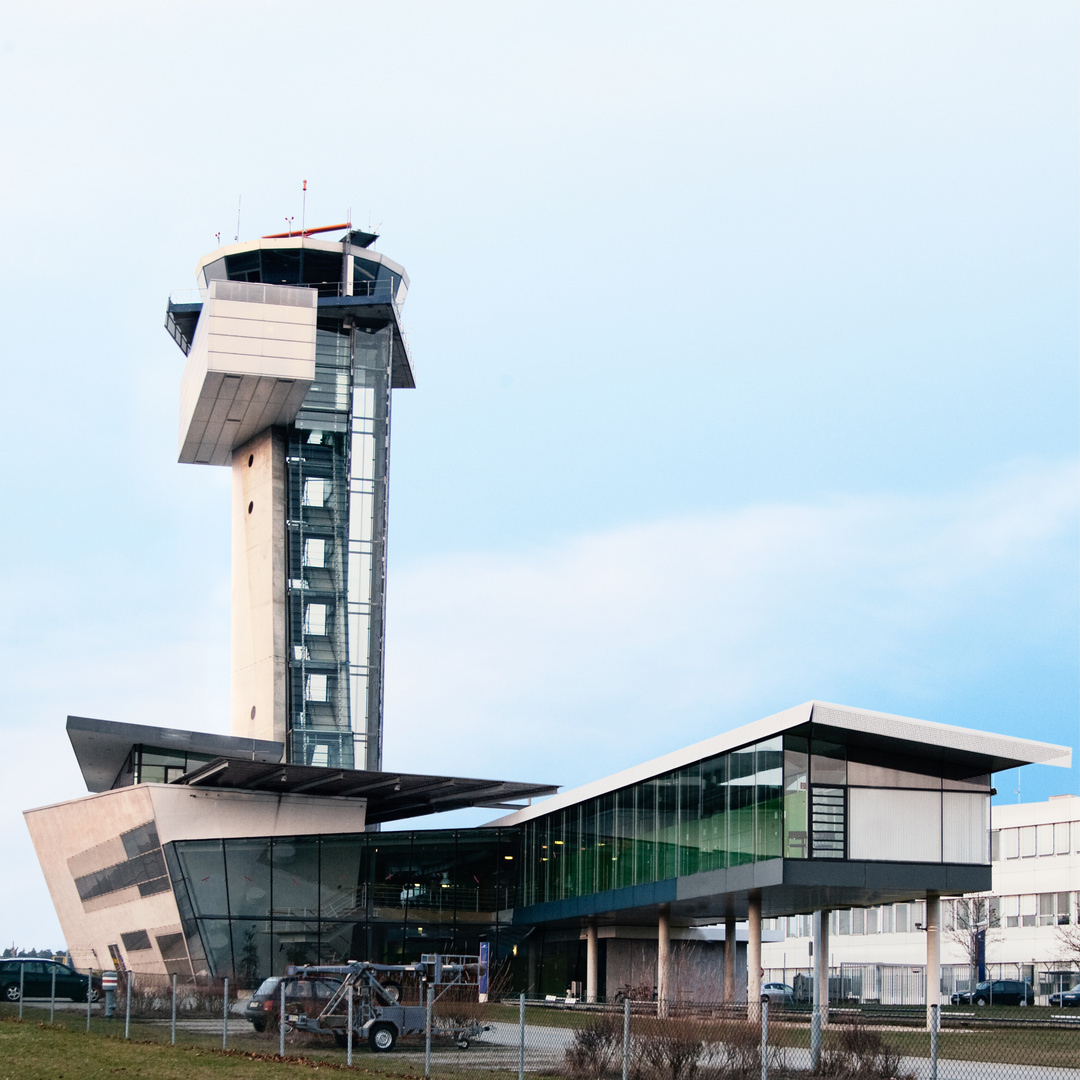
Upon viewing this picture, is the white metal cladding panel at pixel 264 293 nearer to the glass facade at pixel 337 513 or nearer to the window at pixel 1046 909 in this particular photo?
the glass facade at pixel 337 513

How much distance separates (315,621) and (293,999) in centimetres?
4725

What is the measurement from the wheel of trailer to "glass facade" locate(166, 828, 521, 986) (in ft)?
74.3

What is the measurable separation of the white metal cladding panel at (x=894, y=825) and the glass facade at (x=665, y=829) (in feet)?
6.12

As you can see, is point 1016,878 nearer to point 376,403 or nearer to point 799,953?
point 799,953

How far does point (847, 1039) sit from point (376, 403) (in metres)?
61.9

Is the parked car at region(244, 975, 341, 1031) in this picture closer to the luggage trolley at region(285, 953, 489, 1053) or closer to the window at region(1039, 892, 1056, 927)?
the luggage trolley at region(285, 953, 489, 1053)

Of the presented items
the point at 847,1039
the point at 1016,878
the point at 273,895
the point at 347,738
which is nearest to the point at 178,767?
the point at 273,895

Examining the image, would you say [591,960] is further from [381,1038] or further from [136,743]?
[381,1038]

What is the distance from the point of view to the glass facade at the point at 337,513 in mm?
73938

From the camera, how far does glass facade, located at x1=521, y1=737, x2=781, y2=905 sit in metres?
35.8

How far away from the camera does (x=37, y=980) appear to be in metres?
40.5

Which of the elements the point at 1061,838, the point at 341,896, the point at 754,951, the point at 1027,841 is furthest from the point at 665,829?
the point at 1027,841

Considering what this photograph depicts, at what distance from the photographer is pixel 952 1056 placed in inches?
1056

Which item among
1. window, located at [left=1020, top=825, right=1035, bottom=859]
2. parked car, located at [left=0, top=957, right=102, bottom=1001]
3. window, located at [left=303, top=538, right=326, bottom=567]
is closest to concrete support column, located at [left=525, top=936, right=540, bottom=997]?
parked car, located at [left=0, top=957, right=102, bottom=1001]
